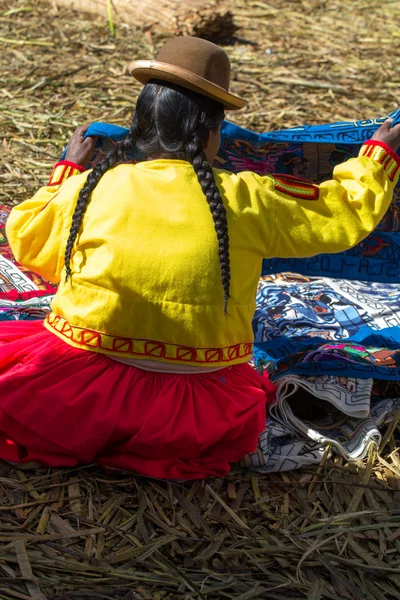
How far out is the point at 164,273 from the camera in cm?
251

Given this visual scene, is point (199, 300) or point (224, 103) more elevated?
point (224, 103)

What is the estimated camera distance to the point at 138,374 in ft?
8.87

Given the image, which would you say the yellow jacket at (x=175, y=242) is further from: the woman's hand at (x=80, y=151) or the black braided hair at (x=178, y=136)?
the woman's hand at (x=80, y=151)

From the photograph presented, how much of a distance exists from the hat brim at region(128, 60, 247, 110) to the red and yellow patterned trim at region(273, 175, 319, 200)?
0.30 meters

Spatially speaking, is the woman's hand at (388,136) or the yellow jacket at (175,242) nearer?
the yellow jacket at (175,242)

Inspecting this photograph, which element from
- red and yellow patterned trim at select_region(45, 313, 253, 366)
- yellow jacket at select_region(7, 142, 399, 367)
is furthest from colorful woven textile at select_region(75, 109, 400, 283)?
red and yellow patterned trim at select_region(45, 313, 253, 366)

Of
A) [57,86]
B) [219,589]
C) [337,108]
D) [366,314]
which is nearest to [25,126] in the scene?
[57,86]

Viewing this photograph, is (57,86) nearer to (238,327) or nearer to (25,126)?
(25,126)

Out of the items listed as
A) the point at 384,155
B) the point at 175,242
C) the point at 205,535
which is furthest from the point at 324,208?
the point at 205,535

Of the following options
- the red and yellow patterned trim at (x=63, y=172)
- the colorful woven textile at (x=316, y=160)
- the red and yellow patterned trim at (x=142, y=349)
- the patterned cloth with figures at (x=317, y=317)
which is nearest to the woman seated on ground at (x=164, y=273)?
the red and yellow patterned trim at (x=142, y=349)

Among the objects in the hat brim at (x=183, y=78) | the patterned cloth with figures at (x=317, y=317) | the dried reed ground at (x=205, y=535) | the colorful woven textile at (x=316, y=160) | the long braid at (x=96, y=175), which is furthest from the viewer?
the colorful woven textile at (x=316, y=160)

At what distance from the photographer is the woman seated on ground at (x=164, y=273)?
2.50 meters

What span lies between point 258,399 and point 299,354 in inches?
19.4

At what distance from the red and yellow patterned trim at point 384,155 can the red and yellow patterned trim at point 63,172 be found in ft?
3.35
